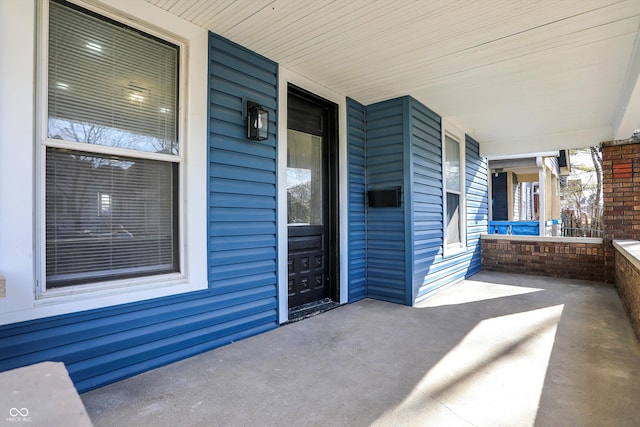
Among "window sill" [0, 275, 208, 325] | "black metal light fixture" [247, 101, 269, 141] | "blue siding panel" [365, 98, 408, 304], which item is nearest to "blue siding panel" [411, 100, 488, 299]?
"blue siding panel" [365, 98, 408, 304]

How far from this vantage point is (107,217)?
88.0 inches

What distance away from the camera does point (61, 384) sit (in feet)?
3.21

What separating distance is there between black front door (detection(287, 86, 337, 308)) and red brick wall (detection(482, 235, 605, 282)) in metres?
4.10

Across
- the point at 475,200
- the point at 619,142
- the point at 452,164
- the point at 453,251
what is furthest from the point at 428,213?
the point at 619,142

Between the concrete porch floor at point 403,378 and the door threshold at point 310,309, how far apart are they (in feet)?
0.46

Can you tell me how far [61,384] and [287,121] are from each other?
3056 millimetres

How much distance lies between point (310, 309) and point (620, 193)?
5255mm

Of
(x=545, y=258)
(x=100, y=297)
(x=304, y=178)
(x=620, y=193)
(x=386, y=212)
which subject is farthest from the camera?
(x=545, y=258)

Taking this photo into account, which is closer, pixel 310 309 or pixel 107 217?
pixel 107 217

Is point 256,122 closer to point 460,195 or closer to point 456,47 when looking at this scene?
point 456,47

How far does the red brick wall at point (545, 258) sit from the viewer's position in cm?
567

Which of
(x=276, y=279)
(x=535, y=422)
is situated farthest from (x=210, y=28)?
(x=535, y=422)

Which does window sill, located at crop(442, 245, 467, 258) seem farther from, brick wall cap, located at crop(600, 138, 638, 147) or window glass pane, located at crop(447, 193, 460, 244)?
brick wall cap, located at crop(600, 138, 638, 147)

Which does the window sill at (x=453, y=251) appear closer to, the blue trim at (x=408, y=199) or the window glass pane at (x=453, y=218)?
the window glass pane at (x=453, y=218)
